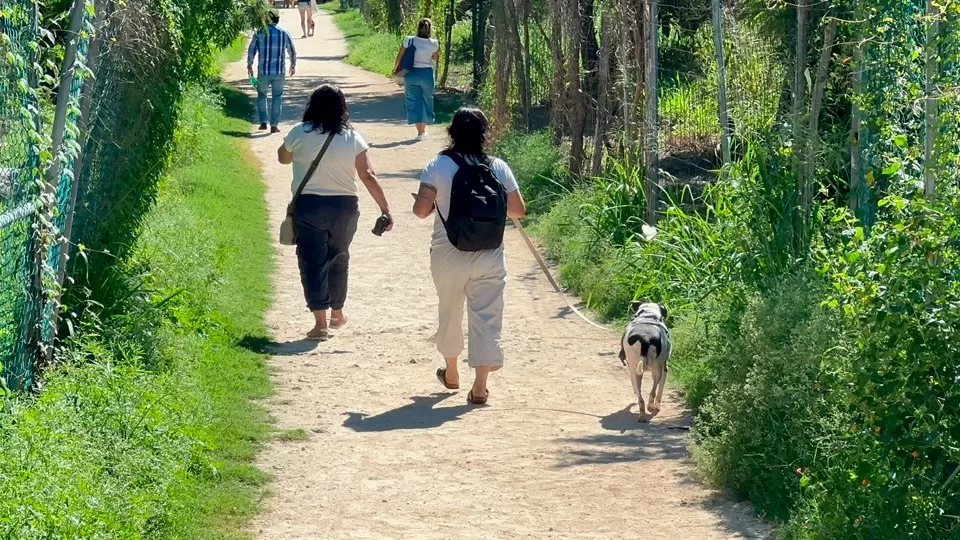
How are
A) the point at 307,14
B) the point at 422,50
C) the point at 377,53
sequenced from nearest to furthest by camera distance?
1. the point at 422,50
2. the point at 377,53
3. the point at 307,14

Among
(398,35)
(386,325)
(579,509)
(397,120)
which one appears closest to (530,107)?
(397,120)

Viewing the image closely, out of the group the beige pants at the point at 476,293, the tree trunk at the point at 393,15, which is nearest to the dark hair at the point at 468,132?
the beige pants at the point at 476,293

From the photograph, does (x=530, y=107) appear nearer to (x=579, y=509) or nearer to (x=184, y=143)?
(x=184, y=143)

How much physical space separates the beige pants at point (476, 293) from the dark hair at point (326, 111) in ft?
5.11

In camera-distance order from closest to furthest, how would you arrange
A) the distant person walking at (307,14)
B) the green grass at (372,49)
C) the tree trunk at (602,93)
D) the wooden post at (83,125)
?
the wooden post at (83,125) < the tree trunk at (602,93) < the green grass at (372,49) < the distant person walking at (307,14)

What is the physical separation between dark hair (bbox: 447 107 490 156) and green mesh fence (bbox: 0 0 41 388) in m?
2.50

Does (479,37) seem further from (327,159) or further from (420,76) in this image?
(327,159)

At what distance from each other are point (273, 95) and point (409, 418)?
12.5 m

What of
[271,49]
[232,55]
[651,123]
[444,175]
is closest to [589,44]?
[651,123]

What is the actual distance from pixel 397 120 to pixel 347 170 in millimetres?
12854

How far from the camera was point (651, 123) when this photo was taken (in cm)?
1137

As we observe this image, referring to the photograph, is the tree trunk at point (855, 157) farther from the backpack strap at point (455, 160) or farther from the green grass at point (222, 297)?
the green grass at point (222, 297)

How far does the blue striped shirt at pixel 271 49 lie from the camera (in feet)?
61.8

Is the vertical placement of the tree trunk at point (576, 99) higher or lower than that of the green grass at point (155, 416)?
higher
